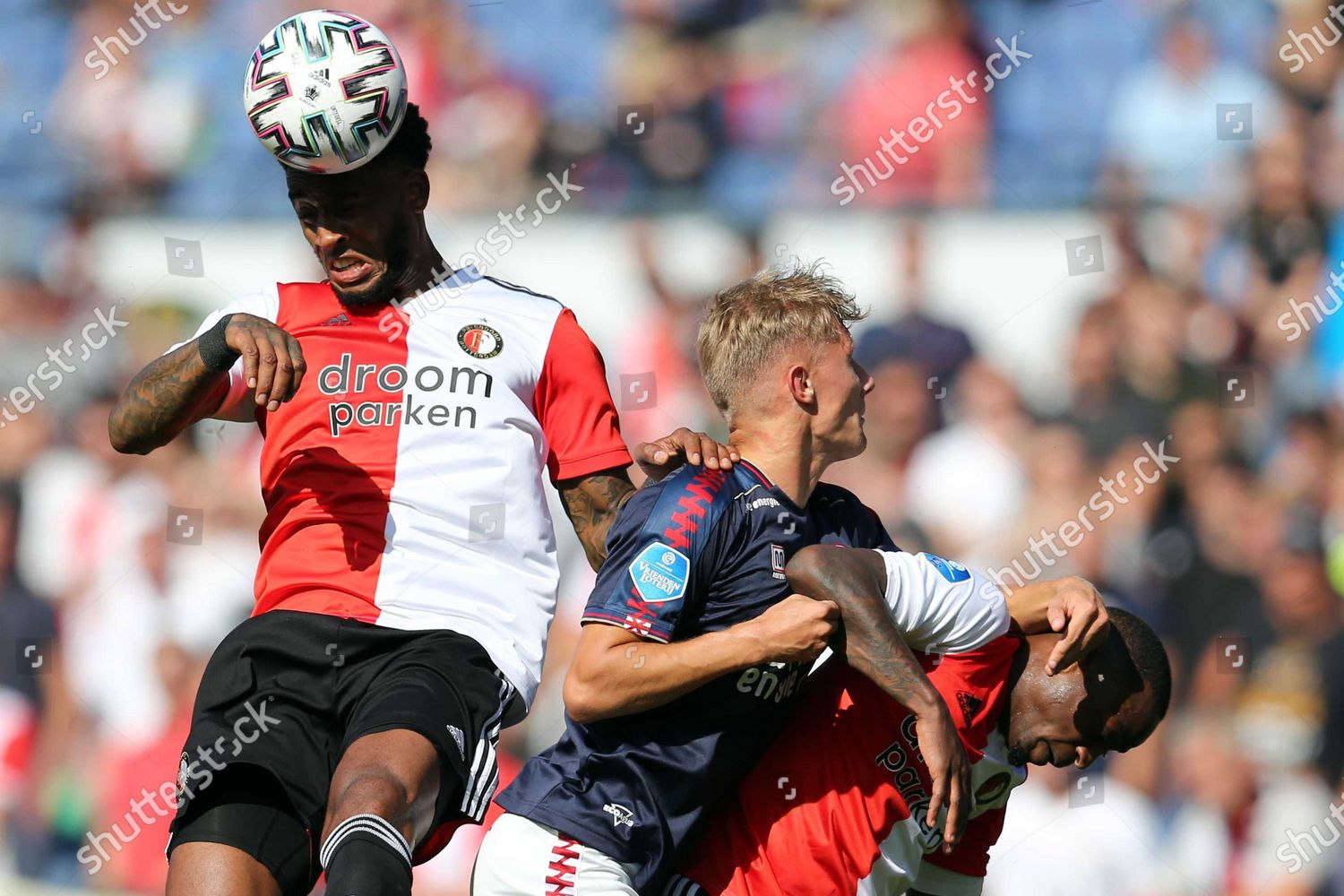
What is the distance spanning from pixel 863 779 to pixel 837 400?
31.4 inches

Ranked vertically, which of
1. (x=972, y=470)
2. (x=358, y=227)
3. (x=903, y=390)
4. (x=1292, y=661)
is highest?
(x=358, y=227)

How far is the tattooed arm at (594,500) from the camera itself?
350 centimetres

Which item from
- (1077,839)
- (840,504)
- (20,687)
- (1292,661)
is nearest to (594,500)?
(840,504)

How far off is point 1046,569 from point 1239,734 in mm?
938

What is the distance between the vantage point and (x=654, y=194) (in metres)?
6.33

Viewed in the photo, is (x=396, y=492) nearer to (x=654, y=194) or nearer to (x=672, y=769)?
(x=672, y=769)

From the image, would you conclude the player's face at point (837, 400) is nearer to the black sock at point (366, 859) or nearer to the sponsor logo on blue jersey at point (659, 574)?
the sponsor logo on blue jersey at point (659, 574)

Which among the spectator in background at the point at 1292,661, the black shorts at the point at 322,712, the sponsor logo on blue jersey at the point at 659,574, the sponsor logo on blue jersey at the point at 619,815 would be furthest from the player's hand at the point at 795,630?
the spectator in background at the point at 1292,661

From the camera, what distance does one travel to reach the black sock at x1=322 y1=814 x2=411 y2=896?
2.54 metres

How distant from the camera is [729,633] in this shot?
2.76 m

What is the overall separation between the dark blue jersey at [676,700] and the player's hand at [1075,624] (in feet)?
1.73

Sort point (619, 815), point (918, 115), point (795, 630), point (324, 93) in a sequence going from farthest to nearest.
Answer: point (918, 115), point (324, 93), point (619, 815), point (795, 630)

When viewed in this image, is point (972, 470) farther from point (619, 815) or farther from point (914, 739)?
point (619, 815)

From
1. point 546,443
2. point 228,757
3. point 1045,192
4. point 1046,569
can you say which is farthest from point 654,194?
point 228,757
